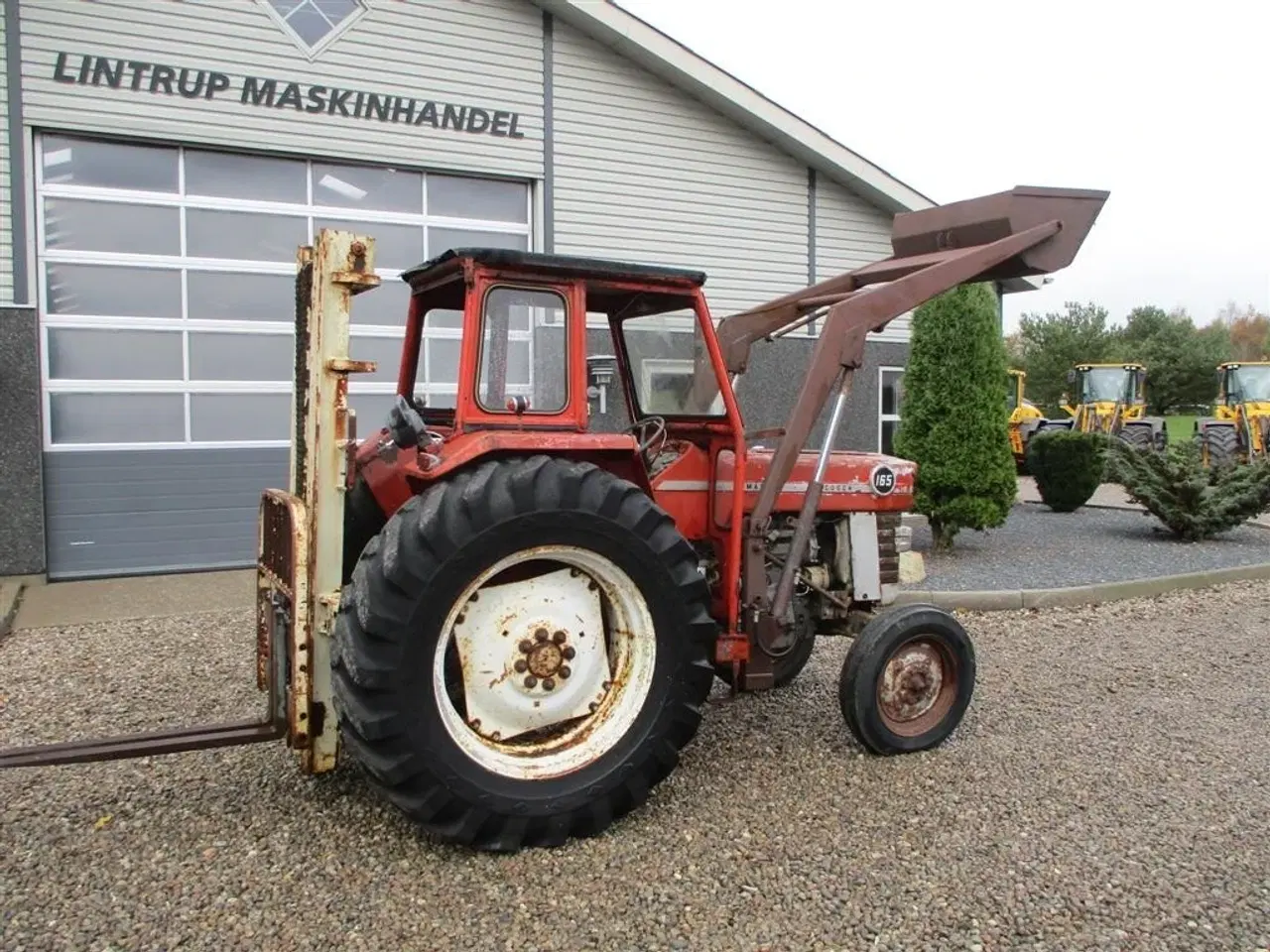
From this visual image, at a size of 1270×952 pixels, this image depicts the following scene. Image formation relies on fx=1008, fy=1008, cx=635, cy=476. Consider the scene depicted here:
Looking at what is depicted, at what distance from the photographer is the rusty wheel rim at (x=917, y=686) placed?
4359 millimetres

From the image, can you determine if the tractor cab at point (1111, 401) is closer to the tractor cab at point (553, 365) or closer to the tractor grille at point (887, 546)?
the tractor grille at point (887, 546)

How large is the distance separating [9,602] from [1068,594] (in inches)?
309

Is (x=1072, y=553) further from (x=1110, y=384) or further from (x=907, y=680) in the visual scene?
(x=1110, y=384)

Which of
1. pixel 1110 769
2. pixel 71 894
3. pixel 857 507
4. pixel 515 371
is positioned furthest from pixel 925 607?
pixel 71 894

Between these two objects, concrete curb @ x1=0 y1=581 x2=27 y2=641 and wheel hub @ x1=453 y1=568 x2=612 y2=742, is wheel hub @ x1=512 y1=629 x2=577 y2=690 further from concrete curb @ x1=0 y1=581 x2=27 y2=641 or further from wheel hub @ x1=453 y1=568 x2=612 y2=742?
concrete curb @ x1=0 y1=581 x2=27 y2=641

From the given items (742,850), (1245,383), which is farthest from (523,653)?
(1245,383)

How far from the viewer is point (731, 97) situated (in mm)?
10250

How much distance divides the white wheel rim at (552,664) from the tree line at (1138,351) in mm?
40995

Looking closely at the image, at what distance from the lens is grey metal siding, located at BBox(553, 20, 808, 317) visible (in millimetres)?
9969

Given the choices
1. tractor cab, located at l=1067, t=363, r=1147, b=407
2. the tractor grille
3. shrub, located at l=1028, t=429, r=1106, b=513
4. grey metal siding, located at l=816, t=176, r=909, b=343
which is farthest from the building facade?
tractor cab, located at l=1067, t=363, r=1147, b=407

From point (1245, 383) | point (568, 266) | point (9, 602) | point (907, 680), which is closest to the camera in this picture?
point (568, 266)

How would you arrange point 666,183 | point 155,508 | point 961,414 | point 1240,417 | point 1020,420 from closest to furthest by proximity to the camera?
point 155,508 < point 961,414 < point 666,183 < point 1240,417 < point 1020,420

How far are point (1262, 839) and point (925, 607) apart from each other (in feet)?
4.78

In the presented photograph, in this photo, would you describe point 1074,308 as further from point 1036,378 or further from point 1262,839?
point 1262,839
